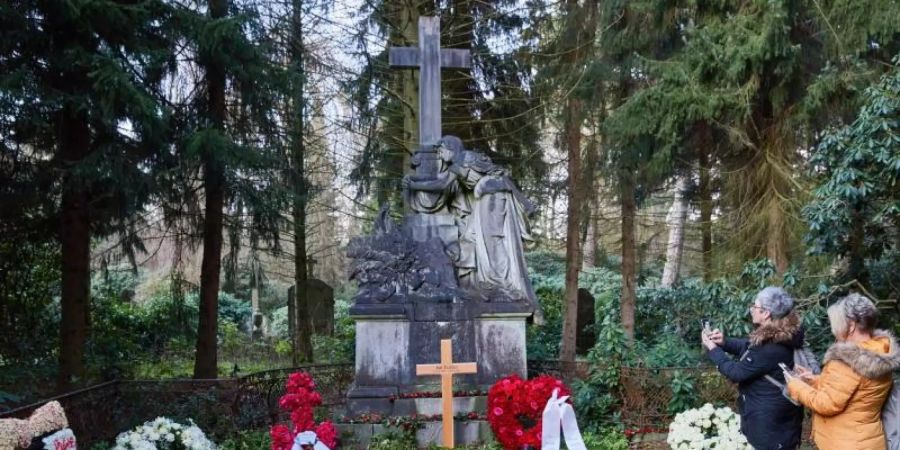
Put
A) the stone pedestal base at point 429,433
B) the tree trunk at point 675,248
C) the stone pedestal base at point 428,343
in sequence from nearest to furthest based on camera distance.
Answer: the stone pedestal base at point 429,433 < the stone pedestal base at point 428,343 < the tree trunk at point 675,248

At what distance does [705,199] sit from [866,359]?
942 cm

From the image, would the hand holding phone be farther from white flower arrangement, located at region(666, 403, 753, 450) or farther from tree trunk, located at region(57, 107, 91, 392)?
tree trunk, located at region(57, 107, 91, 392)

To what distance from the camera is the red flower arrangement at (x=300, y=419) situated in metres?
5.89

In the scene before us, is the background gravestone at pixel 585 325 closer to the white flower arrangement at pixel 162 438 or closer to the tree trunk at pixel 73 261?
the tree trunk at pixel 73 261

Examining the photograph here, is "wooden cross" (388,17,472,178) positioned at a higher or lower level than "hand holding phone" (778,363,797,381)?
higher

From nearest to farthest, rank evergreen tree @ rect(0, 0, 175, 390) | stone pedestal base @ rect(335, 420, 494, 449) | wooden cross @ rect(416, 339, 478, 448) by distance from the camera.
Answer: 1. wooden cross @ rect(416, 339, 478, 448)
2. stone pedestal base @ rect(335, 420, 494, 449)
3. evergreen tree @ rect(0, 0, 175, 390)

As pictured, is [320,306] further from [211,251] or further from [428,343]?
[428,343]

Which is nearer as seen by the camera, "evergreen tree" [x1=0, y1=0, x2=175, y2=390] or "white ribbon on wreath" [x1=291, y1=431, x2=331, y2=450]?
"white ribbon on wreath" [x1=291, y1=431, x2=331, y2=450]

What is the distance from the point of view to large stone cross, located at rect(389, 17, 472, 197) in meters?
9.09

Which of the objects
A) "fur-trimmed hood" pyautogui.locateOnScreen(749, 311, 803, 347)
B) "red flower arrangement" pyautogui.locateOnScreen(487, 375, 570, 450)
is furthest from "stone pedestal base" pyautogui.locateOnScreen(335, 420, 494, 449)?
"fur-trimmed hood" pyautogui.locateOnScreen(749, 311, 803, 347)

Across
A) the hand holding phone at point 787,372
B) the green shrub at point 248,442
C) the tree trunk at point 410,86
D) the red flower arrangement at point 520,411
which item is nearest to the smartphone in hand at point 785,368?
the hand holding phone at point 787,372

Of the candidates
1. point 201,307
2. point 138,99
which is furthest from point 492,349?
point 201,307

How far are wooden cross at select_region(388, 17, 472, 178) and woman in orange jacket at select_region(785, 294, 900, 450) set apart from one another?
5811 millimetres

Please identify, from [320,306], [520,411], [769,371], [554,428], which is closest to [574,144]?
[320,306]
